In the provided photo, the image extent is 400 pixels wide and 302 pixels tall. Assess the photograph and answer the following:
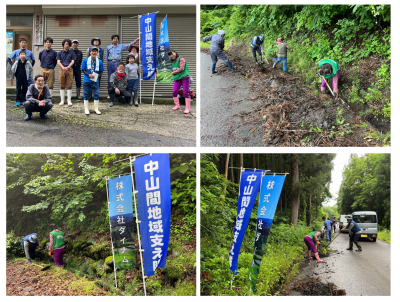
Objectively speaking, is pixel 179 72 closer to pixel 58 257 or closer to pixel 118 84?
pixel 118 84

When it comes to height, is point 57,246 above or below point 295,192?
below

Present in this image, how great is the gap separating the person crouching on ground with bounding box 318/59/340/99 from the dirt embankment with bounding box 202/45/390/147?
0.69ft

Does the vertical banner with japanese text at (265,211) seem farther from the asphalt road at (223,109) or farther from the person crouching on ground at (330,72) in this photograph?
the person crouching on ground at (330,72)

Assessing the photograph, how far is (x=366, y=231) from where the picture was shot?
322 inches

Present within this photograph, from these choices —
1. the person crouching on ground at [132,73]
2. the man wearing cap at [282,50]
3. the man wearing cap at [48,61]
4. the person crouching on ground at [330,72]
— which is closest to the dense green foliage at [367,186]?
the person crouching on ground at [330,72]

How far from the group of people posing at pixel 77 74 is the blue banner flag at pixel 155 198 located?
99.6 inches

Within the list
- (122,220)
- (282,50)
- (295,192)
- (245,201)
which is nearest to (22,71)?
(122,220)

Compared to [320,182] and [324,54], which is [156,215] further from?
[320,182]

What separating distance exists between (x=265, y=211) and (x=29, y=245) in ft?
18.2

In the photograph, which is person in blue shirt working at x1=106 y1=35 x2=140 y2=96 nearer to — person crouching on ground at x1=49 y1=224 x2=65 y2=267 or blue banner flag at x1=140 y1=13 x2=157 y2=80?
blue banner flag at x1=140 y1=13 x2=157 y2=80

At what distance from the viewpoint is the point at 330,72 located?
20.0 ft

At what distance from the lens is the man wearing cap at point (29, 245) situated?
669 cm

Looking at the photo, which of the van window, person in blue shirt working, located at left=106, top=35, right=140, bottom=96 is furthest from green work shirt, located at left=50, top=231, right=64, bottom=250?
the van window

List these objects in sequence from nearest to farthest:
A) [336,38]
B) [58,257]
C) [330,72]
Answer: [330,72], [336,38], [58,257]
